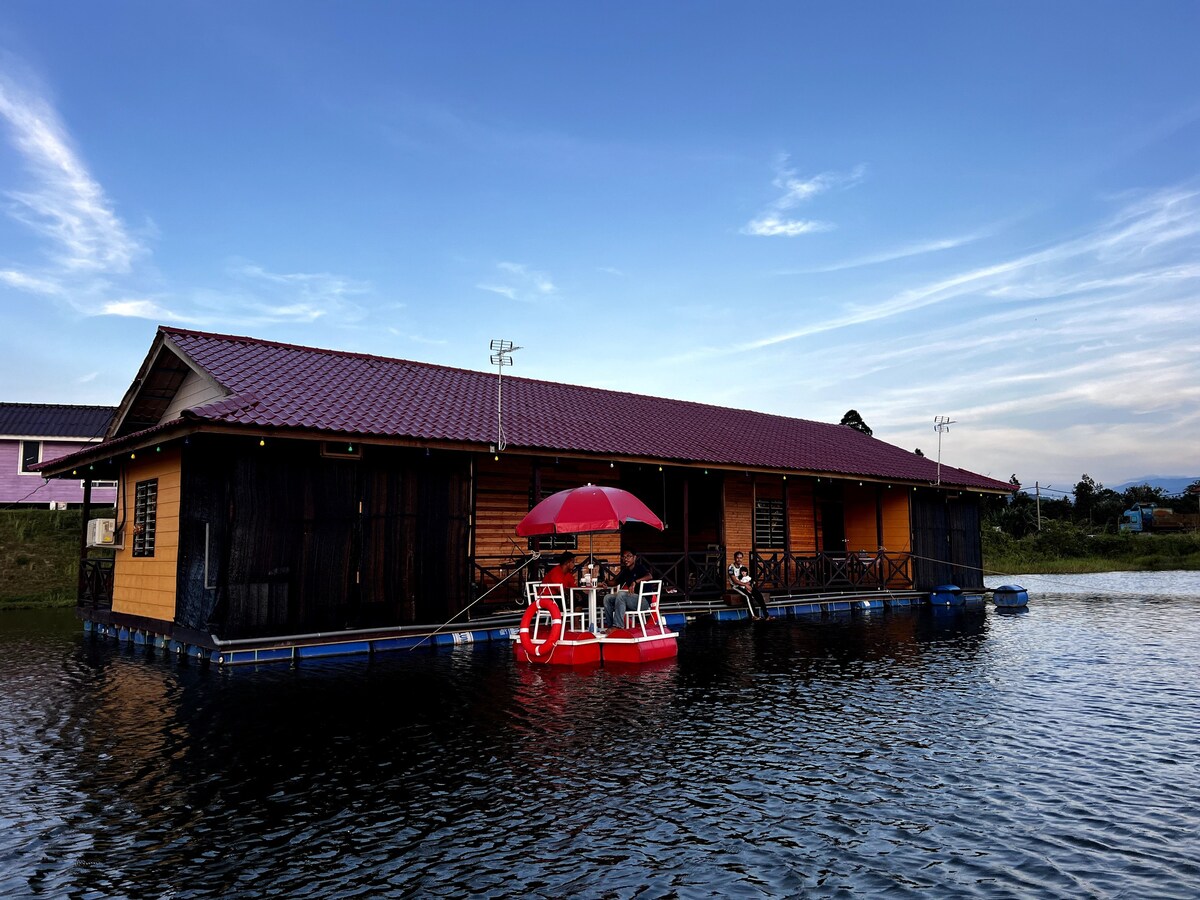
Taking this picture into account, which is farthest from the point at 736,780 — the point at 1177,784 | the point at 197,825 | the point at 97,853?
the point at 97,853

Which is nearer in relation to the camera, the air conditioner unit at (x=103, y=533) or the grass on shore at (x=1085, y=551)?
the air conditioner unit at (x=103, y=533)

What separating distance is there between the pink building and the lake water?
28117 millimetres

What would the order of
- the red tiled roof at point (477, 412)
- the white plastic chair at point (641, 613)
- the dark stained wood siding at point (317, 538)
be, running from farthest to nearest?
the red tiled roof at point (477, 412), the white plastic chair at point (641, 613), the dark stained wood siding at point (317, 538)

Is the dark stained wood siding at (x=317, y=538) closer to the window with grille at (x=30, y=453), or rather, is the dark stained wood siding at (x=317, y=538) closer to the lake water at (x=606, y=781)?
the lake water at (x=606, y=781)

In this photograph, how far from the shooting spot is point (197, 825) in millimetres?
5785

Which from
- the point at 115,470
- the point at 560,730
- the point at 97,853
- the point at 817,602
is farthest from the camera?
the point at 817,602

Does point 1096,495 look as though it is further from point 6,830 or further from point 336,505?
point 6,830

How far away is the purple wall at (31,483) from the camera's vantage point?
35.8 m

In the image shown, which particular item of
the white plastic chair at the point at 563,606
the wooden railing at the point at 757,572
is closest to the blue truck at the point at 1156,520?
the wooden railing at the point at 757,572

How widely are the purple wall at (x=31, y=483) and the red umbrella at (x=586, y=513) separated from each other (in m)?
29.8

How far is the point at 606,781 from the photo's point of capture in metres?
6.76

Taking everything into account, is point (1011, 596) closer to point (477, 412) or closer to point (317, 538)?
point (477, 412)

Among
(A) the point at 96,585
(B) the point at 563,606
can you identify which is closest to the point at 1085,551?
(B) the point at 563,606

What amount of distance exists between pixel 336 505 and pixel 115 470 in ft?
25.3
